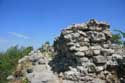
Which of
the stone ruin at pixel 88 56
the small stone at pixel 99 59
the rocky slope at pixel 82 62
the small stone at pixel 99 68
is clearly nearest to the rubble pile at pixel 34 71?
the rocky slope at pixel 82 62

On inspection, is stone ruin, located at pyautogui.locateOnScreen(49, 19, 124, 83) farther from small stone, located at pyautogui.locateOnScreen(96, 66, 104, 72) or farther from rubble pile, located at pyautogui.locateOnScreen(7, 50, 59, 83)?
rubble pile, located at pyautogui.locateOnScreen(7, 50, 59, 83)

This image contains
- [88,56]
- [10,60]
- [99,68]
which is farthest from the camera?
[10,60]

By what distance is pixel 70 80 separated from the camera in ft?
61.5

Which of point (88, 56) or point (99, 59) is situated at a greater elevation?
point (88, 56)

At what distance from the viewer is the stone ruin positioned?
1888 centimetres

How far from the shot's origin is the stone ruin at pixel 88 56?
1888 cm

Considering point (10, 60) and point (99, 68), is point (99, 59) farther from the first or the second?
point (10, 60)

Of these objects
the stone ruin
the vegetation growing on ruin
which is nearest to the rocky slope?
the stone ruin

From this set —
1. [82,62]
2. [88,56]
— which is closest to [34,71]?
[82,62]

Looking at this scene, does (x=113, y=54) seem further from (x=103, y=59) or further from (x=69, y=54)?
(x=69, y=54)

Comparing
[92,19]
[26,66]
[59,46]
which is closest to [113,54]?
[92,19]

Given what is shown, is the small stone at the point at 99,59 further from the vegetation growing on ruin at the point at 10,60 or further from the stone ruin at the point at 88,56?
the vegetation growing on ruin at the point at 10,60

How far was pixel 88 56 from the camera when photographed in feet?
65.0

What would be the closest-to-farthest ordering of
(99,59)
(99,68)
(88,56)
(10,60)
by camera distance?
(99,68), (99,59), (88,56), (10,60)
